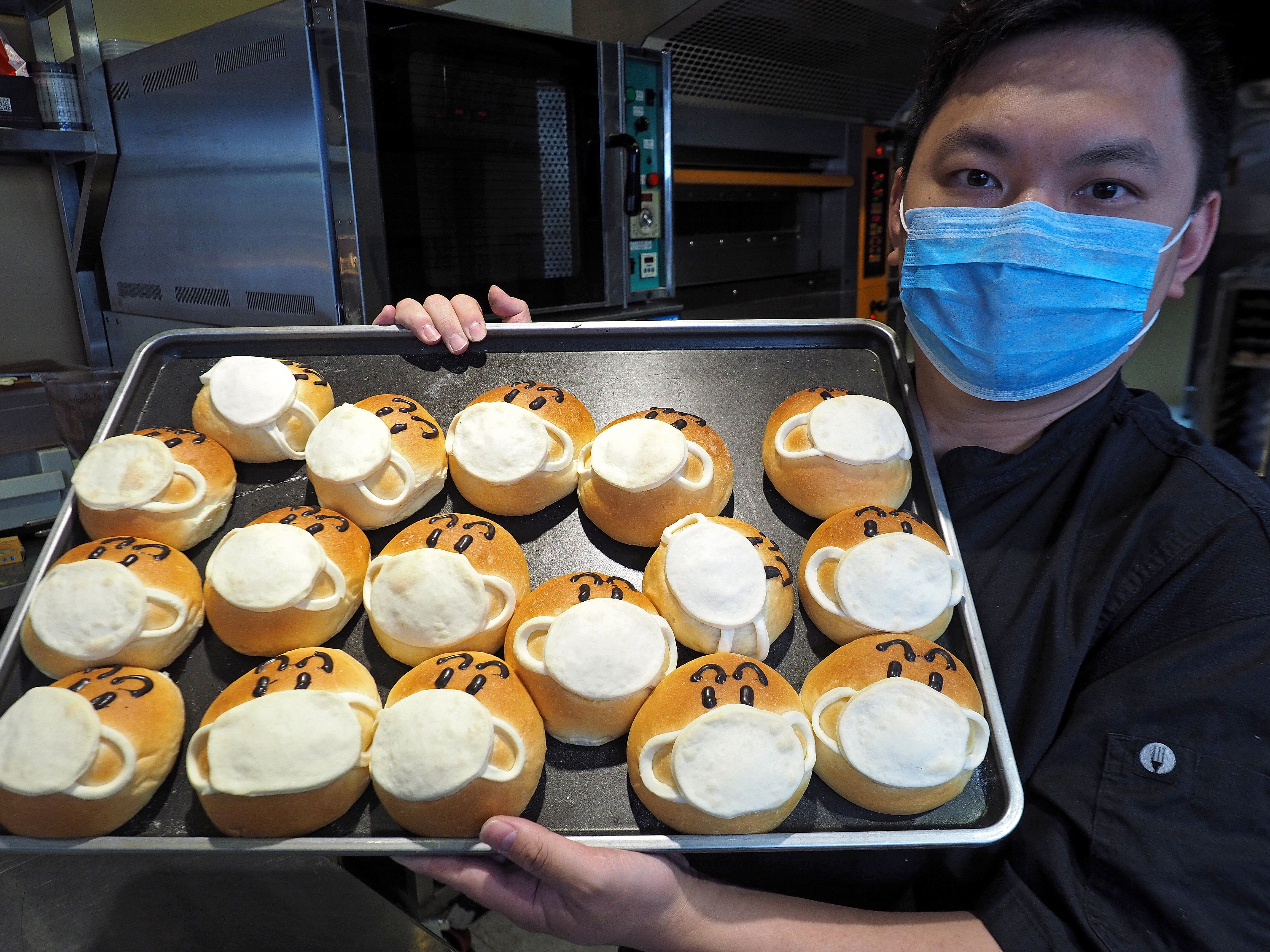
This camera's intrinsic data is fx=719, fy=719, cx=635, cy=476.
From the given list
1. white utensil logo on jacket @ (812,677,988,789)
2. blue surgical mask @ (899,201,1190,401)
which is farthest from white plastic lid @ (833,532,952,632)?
blue surgical mask @ (899,201,1190,401)

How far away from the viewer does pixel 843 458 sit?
102 cm

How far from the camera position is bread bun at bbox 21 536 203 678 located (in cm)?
90

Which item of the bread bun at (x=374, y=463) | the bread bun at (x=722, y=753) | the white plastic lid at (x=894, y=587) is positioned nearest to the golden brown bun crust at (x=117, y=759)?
the bread bun at (x=374, y=463)

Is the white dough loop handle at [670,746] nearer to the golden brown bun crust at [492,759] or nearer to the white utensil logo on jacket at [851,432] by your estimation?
the golden brown bun crust at [492,759]

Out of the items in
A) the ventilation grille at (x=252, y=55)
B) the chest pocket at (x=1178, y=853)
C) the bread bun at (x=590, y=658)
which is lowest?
the chest pocket at (x=1178, y=853)

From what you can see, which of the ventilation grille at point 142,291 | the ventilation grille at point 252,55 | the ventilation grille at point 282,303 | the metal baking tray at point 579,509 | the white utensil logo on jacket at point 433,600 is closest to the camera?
the metal baking tray at point 579,509

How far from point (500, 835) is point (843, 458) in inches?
25.7

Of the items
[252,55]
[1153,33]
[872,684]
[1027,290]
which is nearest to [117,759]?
[872,684]

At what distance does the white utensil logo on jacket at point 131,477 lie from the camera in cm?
101

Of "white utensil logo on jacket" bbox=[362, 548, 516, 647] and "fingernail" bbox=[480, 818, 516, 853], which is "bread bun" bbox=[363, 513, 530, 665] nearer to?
"white utensil logo on jacket" bbox=[362, 548, 516, 647]

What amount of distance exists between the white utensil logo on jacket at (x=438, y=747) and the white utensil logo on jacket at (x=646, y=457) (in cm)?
37

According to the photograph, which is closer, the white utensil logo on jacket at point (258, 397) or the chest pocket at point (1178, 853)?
the chest pocket at point (1178, 853)

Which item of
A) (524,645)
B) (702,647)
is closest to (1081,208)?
(702,647)

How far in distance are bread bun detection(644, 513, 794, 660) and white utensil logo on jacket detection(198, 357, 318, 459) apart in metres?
0.63
